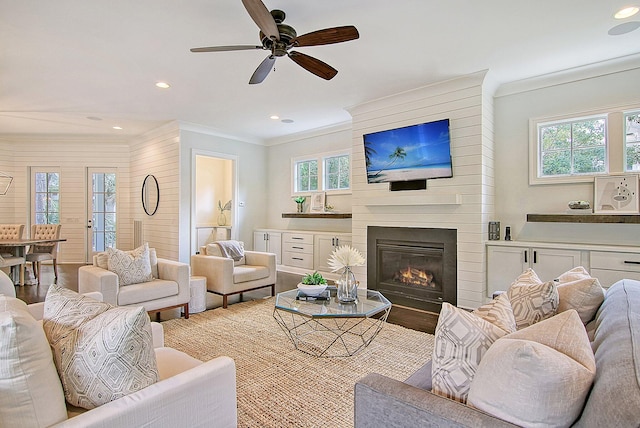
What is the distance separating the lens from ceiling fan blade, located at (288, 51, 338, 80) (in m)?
2.89

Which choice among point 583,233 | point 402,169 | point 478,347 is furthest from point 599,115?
point 478,347

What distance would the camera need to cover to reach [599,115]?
378 centimetres

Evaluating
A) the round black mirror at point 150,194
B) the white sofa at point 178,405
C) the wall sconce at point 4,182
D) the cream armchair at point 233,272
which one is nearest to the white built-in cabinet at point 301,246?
the cream armchair at point 233,272

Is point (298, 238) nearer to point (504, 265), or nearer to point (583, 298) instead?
point (504, 265)

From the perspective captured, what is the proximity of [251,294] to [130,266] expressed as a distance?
5.88 feet

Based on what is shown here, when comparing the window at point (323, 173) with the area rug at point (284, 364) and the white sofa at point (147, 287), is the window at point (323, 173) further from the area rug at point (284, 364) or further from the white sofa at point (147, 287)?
the white sofa at point (147, 287)

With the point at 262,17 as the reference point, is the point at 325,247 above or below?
below

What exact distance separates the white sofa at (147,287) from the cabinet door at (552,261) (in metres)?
3.85

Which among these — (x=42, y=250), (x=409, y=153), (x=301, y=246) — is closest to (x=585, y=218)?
(x=409, y=153)

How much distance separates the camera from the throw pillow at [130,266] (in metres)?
3.60

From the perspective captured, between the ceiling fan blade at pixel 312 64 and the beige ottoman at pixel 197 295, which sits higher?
the ceiling fan blade at pixel 312 64

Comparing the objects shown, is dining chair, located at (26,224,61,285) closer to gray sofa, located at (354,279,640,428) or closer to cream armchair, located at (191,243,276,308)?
cream armchair, located at (191,243,276,308)

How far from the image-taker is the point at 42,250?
241 inches

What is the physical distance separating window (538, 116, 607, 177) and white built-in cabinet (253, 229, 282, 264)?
4515 mm
